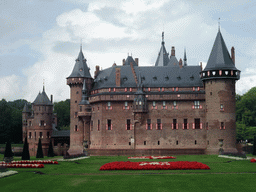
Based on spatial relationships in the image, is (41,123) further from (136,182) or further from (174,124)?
(136,182)

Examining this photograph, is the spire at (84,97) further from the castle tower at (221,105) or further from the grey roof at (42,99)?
the castle tower at (221,105)

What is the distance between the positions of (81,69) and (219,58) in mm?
28663

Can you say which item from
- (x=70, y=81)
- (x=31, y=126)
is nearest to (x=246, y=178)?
(x=70, y=81)

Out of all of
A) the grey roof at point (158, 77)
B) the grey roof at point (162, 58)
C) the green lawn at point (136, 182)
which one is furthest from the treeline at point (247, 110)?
the green lawn at point (136, 182)

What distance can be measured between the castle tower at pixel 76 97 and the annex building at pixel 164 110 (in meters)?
1.13

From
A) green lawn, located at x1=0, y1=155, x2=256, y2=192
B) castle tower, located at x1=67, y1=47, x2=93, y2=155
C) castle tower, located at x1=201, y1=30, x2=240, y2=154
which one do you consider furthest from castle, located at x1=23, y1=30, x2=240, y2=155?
green lawn, located at x1=0, y1=155, x2=256, y2=192

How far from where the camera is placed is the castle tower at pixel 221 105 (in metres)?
64.9

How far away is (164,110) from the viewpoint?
69.4 metres

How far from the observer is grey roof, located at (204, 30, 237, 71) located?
6588cm

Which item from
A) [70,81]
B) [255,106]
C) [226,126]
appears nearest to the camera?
[226,126]

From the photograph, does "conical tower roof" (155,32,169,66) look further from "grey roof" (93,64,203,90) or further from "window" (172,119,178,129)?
"window" (172,119,178,129)

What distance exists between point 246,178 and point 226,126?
37514mm

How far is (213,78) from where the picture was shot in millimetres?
65625

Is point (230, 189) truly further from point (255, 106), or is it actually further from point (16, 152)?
point (16, 152)
